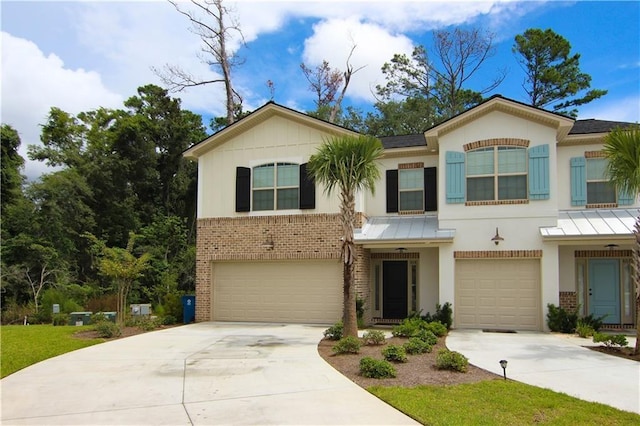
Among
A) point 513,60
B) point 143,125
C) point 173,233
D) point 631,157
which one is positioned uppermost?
point 513,60

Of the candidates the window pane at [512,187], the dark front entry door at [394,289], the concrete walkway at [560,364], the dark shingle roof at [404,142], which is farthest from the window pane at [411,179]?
the concrete walkway at [560,364]

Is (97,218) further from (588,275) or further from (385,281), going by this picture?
(588,275)

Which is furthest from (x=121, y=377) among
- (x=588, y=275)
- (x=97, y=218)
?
(x=97, y=218)

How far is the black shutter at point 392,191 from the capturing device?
681 inches

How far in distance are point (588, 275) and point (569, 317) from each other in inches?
86.3

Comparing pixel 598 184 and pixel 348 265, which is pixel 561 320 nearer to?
pixel 598 184

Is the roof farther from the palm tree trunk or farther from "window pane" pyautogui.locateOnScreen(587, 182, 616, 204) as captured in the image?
the palm tree trunk

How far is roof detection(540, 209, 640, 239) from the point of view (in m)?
13.9

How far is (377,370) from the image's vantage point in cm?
837

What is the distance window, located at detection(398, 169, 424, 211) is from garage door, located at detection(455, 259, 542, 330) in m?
2.70

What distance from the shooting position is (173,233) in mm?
25469

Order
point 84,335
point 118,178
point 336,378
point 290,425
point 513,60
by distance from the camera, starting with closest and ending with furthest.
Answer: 1. point 290,425
2. point 336,378
3. point 84,335
4. point 118,178
5. point 513,60

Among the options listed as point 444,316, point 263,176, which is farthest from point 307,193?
point 444,316

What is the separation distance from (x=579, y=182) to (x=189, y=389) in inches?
519
